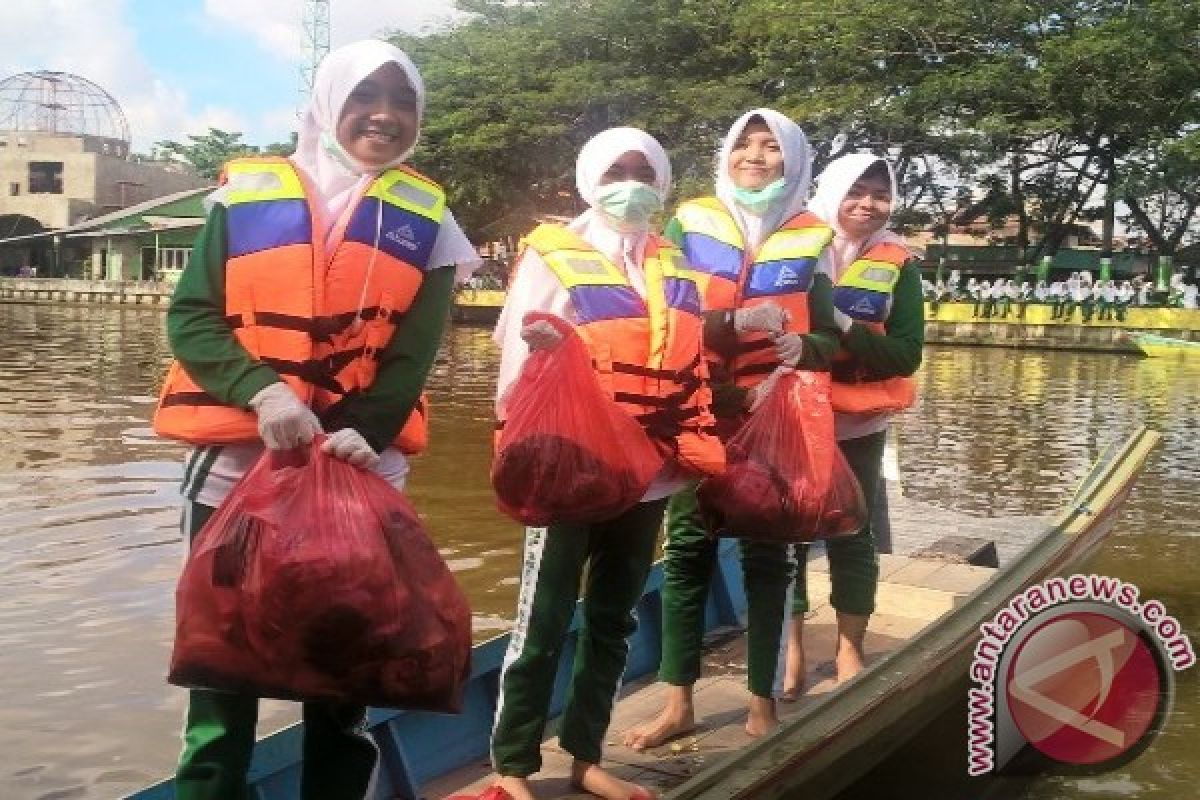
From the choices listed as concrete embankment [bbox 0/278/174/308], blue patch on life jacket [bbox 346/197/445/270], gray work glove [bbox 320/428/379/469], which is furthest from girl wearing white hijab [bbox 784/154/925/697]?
concrete embankment [bbox 0/278/174/308]

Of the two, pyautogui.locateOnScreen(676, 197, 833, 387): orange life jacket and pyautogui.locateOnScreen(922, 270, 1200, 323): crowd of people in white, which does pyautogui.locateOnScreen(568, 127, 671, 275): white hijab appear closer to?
pyautogui.locateOnScreen(676, 197, 833, 387): orange life jacket

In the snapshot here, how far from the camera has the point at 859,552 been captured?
418 centimetres

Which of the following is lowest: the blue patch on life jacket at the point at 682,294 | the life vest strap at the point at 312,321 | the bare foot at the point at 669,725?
the bare foot at the point at 669,725

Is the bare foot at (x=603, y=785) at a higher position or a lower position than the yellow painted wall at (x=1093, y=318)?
lower

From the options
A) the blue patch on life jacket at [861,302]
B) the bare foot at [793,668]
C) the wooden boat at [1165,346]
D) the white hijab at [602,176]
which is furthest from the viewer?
the wooden boat at [1165,346]

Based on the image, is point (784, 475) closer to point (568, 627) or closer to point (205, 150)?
point (568, 627)

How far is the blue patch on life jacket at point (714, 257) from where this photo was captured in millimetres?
3492

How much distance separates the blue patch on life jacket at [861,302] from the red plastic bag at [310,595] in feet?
7.36

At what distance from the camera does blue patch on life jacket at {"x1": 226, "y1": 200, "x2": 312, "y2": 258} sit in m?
2.26

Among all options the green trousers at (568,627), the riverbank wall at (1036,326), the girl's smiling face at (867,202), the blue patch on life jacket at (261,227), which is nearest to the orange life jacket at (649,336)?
the green trousers at (568,627)

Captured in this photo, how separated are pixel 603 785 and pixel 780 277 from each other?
147cm

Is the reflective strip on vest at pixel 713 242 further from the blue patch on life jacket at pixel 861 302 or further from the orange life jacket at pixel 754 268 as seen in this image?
the blue patch on life jacket at pixel 861 302

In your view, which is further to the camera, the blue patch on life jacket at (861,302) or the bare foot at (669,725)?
the blue patch on life jacket at (861,302)

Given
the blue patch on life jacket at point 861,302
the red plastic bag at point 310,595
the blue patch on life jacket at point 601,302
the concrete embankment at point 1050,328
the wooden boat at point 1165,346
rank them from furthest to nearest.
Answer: the concrete embankment at point 1050,328 < the wooden boat at point 1165,346 < the blue patch on life jacket at point 861,302 < the blue patch on life jacket at point 601,302 < the red plastic bag at point 310,595
